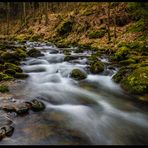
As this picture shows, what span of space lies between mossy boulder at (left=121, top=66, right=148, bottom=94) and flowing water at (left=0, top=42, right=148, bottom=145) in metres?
0.40

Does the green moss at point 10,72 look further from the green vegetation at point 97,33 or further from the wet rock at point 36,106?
the green vegetation at point 97,33

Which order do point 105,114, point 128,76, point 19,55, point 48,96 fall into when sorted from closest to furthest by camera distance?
point 105,114 → point 48,96 → point 128,76 → point 19,55

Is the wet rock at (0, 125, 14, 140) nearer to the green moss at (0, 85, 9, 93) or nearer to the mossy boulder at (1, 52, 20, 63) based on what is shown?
the green moss at (0, 85, 9, 93)

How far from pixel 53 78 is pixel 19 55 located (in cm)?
546

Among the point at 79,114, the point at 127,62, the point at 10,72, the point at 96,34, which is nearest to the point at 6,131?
the point at 79,114

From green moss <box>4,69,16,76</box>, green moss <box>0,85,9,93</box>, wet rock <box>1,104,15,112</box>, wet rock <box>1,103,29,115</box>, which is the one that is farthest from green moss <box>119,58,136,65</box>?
wet rock <box>1,104,15,112</box>

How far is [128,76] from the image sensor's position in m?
11.6

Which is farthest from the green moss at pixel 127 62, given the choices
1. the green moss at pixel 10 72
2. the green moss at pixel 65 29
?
the green moss at pixel 65 29

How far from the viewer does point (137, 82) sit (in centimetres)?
1084

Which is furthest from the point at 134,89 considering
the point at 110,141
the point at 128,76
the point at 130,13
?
the point at 130,13

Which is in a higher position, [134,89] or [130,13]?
[130,13]

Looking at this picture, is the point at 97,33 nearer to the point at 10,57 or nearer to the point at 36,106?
the point at 10,57

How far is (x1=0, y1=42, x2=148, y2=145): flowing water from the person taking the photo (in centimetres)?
687

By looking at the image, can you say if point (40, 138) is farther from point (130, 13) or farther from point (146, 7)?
point (130, 13)
